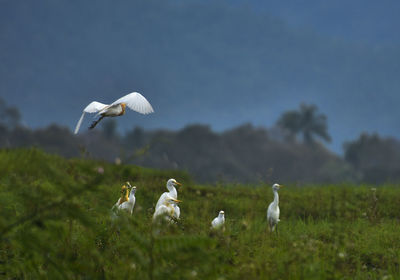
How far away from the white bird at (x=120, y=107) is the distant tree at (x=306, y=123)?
8305 centimetres

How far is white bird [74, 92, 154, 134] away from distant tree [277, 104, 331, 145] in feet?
272

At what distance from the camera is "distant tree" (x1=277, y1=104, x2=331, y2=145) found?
87.9 m

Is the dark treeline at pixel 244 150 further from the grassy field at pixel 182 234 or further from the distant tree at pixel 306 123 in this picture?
the grassy field at pixel 182 234

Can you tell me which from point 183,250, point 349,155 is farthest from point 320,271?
point 349,155

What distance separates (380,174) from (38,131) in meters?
47.9

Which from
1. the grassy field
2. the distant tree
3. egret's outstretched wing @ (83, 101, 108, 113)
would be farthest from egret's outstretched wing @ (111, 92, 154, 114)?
the distant tree

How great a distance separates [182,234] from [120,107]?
3030mm

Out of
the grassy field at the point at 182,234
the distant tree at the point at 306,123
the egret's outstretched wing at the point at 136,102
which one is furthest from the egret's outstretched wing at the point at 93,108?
the distant tree at the point at 306,123

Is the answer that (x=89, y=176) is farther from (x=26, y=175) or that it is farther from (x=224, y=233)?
(x=224, y=233)

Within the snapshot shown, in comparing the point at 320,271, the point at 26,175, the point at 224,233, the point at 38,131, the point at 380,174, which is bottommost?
the point at 320,271

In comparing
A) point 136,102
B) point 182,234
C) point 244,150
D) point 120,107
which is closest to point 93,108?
point 120,107

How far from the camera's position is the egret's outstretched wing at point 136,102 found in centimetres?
694

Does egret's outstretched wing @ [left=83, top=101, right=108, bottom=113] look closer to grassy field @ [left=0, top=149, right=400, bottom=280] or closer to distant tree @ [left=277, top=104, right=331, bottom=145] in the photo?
grassy field @ [left=0, top=149, right=400, bottom=280]

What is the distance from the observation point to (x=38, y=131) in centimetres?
6444
